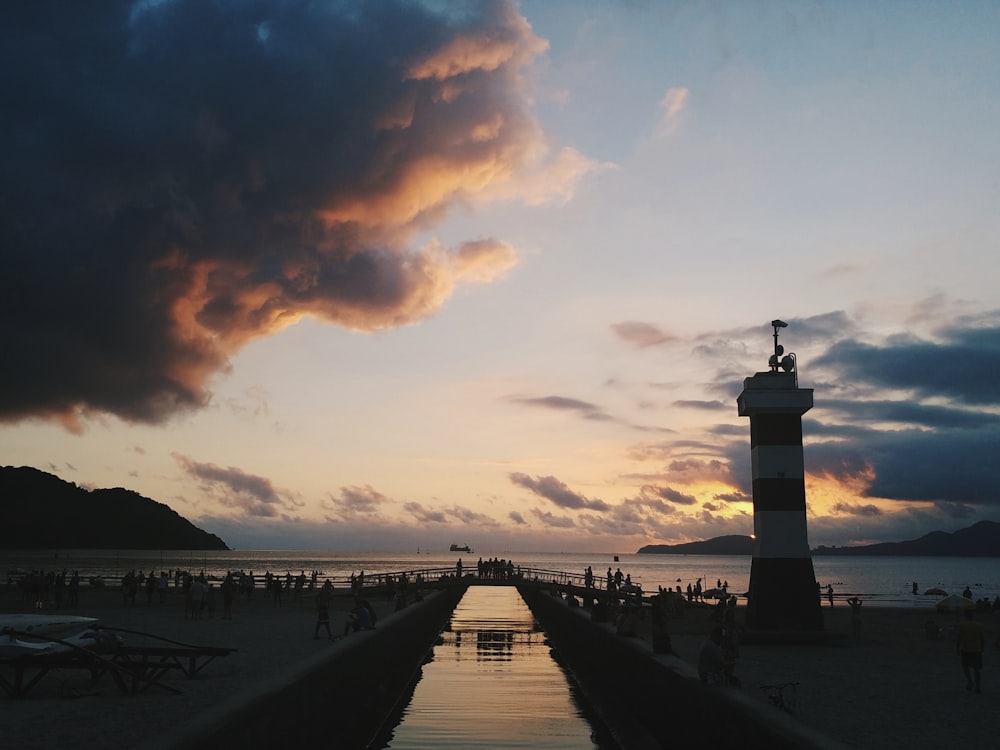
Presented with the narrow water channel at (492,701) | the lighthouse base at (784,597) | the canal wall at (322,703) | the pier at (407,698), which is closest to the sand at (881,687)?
the lighthouse base at (784,597)

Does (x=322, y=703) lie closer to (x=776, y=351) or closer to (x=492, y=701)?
(x=492, y=701)

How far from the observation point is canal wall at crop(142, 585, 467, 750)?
30.0 ft

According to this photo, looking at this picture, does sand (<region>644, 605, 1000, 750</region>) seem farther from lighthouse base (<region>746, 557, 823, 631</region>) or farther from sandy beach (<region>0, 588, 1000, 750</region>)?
lighthouse base (<region>746, 557, 823, 631</region>)

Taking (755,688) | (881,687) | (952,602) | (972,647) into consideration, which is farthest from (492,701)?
(952,602)

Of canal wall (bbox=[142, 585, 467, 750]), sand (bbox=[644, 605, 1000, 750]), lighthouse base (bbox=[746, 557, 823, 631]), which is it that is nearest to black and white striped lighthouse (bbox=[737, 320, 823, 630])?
lighthouse base (bbox=[746, 557, 823, 631])

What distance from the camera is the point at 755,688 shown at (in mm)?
17406

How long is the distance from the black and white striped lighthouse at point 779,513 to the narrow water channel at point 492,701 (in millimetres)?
6571

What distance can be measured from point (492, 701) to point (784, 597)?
38.8 feet

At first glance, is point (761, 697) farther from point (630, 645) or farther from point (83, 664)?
point (83, 664)

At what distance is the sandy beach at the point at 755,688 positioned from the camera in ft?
41.8

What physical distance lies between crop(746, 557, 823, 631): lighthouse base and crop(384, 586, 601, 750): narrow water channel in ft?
20.6

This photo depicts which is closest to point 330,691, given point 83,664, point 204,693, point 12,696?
point 204,693

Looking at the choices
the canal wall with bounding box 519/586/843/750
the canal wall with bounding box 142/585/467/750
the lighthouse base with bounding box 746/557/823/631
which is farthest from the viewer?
the lighthouse base with bounding box 746/557/823/631

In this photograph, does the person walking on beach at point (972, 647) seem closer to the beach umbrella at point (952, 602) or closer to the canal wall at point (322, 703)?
the canal wall at point (322, 703)
